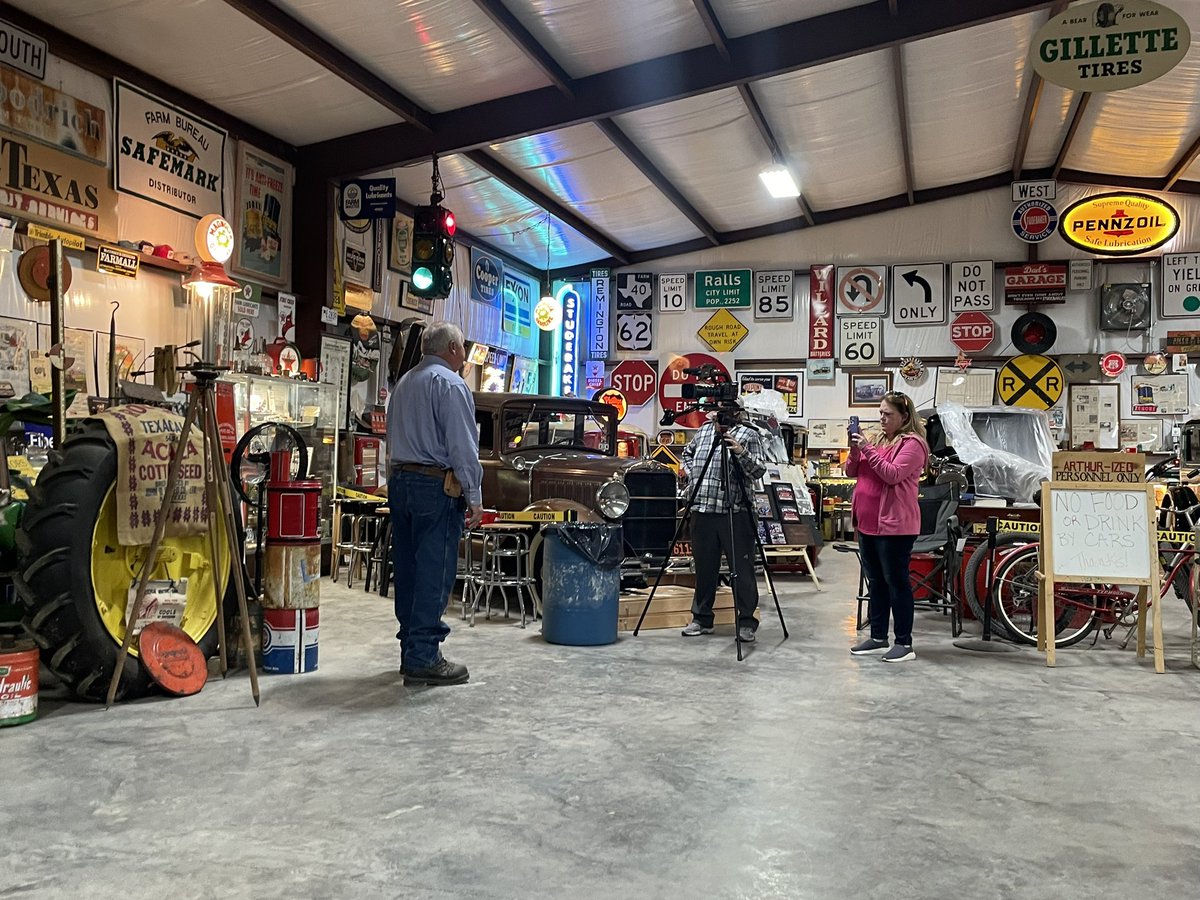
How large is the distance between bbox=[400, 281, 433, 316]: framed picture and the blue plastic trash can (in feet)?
23.5

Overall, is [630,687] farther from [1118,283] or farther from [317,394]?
[1118,283]

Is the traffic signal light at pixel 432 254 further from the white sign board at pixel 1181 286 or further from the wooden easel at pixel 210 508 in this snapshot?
the white sign board at pixel 1181 286

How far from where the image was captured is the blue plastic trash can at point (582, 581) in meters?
5.96

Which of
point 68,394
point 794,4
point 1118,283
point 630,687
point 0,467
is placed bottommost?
point 630,687

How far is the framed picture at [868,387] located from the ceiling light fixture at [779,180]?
11.8 feet

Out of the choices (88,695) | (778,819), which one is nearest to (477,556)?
(88,695)

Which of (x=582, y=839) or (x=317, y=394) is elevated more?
(x=317, y=394)

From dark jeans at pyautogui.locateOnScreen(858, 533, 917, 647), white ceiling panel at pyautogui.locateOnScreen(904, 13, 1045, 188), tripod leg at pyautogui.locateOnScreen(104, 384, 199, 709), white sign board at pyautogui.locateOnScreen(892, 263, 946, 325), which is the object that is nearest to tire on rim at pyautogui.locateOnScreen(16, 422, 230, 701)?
tripod leg at pyautogui.locateOnScreen(104, 384, 199, 709)

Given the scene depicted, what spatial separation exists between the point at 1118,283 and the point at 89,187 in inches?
574

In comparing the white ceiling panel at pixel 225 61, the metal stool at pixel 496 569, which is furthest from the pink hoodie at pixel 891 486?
the white ceiling panel at pixel 225 61

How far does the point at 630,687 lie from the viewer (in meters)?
4.90

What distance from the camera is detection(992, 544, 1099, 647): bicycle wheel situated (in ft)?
20.6

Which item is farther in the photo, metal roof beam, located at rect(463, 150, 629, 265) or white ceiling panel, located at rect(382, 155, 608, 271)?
white ceiling panel, located at rect(382, 155, 608, 271)

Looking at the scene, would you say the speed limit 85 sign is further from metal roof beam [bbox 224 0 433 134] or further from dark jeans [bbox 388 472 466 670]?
dark jeans [bbox 388 472 466 670]
